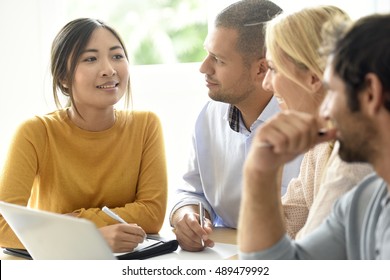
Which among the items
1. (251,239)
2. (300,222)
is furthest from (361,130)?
(300,222)

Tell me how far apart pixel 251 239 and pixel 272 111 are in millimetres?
1044

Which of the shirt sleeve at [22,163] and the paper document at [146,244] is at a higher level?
the shirt sleeve at [22,163]

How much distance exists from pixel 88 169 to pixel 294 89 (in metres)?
0.83

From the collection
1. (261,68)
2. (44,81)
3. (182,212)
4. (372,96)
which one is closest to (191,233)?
(182,212)

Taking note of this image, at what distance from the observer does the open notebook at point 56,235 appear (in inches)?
47.3

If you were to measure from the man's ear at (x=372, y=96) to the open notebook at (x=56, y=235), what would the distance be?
504 millimetres

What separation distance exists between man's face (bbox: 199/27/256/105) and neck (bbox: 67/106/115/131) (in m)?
0.36

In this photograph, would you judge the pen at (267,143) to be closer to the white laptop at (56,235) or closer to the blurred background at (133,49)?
the white laptop at (56,235)

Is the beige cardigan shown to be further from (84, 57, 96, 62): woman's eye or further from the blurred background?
the blurred background

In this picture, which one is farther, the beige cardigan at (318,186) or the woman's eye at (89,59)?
the woman's eye at (89,59)

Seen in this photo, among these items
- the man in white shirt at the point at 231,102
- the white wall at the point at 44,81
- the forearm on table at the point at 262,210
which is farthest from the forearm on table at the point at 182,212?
the white wall at the point at 44,81

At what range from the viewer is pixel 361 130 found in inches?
44.0

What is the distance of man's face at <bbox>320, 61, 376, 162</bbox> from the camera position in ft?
3.66
